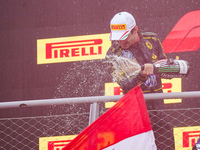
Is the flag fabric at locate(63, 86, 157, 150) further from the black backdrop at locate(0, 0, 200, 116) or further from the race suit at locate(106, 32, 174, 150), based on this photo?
the black backdrop at locate(0, 0, 200, 116)

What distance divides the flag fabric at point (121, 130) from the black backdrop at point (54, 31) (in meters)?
1.62

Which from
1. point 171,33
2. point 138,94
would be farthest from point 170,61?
point 171,33

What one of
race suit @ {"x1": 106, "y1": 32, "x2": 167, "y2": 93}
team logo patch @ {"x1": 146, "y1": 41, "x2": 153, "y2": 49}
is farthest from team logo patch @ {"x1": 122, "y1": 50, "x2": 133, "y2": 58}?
team logo patch @ {"x1": 146, "y1": 41, "x2": 153, "y2": 49}

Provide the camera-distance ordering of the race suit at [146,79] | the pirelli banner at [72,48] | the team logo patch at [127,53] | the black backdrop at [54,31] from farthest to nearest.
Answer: the pirelli banner at [72,48]
the black backdrop at [54,31]
the team logo patch at [127,53]
the race suit at [146,79]

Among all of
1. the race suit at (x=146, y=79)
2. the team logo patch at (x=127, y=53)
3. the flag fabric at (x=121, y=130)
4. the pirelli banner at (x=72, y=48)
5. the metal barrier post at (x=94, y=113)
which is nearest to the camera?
the flag fabric at (x=121, y=130)

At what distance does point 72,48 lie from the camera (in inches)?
137

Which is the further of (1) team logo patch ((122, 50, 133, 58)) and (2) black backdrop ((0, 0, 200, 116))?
(2) black backdrop ((0, 0, 200, 116))

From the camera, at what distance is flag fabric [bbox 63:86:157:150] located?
1.58 meters

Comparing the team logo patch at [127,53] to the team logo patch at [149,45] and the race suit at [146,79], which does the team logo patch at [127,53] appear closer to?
the race suit at [146,79]

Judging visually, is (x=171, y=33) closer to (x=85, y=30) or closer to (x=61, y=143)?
(x=85, y=30)

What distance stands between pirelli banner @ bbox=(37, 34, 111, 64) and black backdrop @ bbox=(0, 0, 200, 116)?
48 mm

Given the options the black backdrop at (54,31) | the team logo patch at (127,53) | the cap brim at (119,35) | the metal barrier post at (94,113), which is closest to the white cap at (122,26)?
the cap brim at (119,35)

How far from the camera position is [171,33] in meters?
3.25

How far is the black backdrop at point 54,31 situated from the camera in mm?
3303
